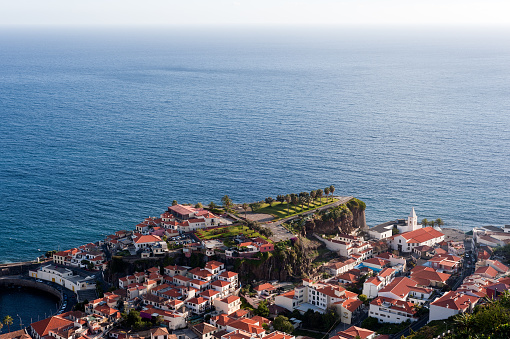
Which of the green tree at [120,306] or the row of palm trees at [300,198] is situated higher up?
the row of palm trees at [300,198]

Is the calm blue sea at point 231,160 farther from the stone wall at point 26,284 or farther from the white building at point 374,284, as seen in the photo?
the white building at point 374,284

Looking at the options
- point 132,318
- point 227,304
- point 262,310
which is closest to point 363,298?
point 262,310

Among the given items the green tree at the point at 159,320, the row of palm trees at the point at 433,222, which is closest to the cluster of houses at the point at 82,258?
the green tree at the point at 159,320

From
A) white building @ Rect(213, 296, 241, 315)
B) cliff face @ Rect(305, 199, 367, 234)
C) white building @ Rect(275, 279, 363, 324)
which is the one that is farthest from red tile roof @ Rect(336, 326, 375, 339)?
cliff face @ Rect(305, 199, 367, 234)

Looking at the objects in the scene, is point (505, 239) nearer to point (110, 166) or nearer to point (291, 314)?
point (291, 314)

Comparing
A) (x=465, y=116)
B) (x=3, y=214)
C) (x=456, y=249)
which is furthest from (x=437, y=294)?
(x=465, y=116)

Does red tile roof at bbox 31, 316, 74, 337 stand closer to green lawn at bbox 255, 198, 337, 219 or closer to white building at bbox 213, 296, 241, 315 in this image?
white building at bbox 213, 296, 241, 315
